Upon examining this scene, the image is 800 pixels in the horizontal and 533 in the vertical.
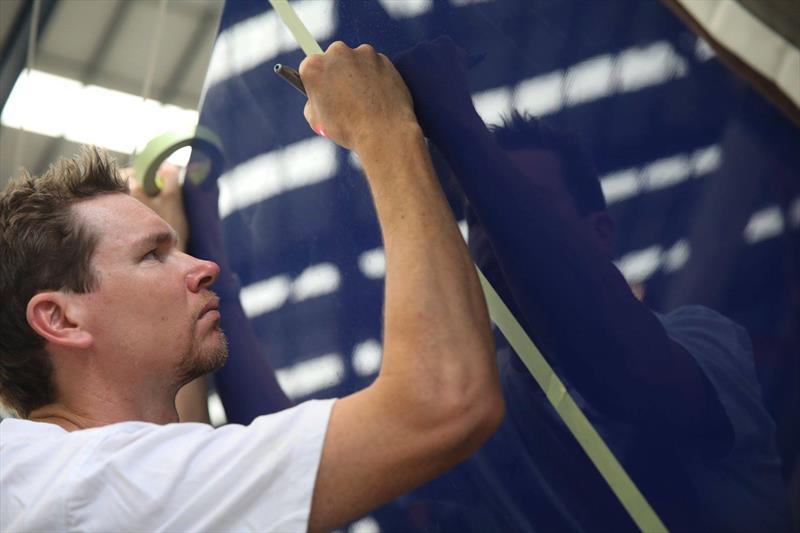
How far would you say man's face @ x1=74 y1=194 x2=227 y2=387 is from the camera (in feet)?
4.27

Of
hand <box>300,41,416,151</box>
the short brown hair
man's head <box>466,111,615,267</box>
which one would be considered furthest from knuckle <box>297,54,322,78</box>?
the short brown hair

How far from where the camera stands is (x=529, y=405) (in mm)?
1201

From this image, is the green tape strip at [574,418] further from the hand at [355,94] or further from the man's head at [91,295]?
the man's head at [91,295]

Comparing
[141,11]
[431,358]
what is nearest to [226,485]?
[431,358]

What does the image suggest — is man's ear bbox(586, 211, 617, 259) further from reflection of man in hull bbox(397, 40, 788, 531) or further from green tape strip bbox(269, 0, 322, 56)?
green tape strip bbox(269, 0, 322, 56)

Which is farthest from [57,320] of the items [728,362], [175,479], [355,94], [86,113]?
[728,362]

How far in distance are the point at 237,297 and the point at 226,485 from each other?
64cm

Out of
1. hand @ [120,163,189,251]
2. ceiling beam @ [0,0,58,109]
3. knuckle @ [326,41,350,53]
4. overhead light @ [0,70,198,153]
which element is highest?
knuckle @ [326,41,350,53]

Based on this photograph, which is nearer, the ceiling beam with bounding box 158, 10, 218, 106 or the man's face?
the man's face

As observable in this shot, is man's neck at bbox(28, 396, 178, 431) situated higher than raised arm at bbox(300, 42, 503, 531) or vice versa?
raised arm at bbox(300, 42, 503, 531)

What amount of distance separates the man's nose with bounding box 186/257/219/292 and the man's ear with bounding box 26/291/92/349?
14cm

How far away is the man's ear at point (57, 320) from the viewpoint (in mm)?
1309

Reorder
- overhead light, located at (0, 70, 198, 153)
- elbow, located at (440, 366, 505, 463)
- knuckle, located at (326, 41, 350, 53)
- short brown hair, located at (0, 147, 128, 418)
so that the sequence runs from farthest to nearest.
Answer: overhead light, located at (0, 70, 198, 153) → short brown hair, located at (0, 147, 128, 418) → knuckle, located at (326, 41, 350, 53) → elbow, located at (440, 366, 505, 463)

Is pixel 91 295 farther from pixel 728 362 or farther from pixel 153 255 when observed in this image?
pixel 728 362
